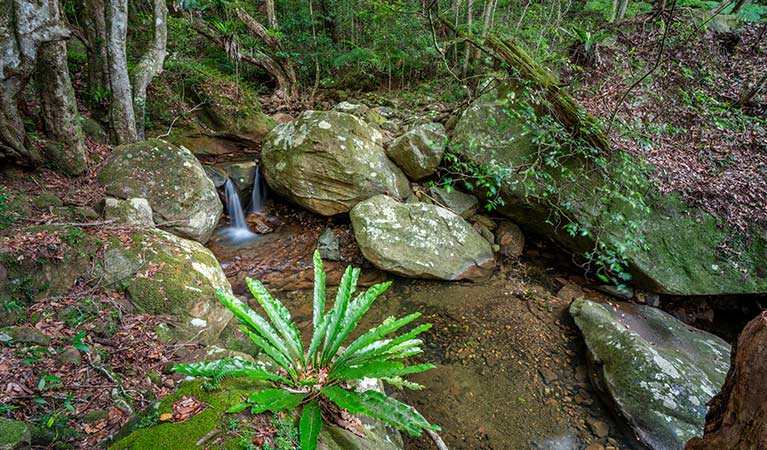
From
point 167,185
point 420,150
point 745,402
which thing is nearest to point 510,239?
point 420,150

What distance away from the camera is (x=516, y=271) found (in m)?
5.14

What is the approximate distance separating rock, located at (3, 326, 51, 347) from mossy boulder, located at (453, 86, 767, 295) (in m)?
4.66

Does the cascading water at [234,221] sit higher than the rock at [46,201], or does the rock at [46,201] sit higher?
the rock at [46,201]

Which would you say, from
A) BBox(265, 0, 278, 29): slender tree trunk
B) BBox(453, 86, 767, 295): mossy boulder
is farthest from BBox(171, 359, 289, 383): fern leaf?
BBox(265, 0, 278, 29): slender tree trunk

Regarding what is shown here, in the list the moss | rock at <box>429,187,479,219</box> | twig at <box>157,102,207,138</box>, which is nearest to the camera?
the moss

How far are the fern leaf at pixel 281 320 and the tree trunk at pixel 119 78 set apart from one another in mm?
4531

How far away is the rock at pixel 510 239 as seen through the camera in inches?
211

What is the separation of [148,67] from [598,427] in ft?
24.6

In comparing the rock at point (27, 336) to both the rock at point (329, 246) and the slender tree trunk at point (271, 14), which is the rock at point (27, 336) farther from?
the slender tree trunk at point (271, 14)

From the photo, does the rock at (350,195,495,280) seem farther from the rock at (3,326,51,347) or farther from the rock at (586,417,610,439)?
the rock at (3,326,51,347)

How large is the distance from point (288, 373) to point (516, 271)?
4.23 m

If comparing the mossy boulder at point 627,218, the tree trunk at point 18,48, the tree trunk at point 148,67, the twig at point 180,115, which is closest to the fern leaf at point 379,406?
the mossy boulder at point 627,218

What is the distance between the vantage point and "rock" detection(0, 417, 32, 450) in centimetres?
134

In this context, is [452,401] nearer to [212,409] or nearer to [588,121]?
[212,409]
